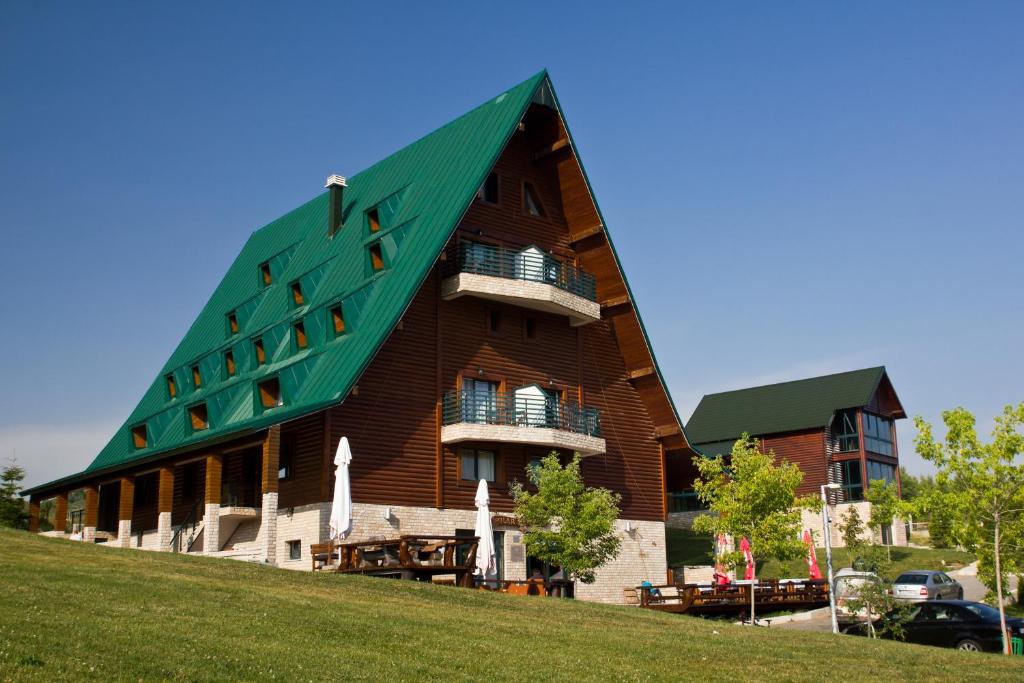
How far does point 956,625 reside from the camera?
26.8m

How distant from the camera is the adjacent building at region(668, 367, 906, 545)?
2402 inches

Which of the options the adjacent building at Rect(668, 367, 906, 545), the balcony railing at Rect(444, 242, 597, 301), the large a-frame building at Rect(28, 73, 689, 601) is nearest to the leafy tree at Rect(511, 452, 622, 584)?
the large a-frame building at Rect(28, 73, 689, 601)

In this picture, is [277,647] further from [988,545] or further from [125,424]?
[125,424]

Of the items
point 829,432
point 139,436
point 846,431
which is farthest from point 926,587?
point 139,436

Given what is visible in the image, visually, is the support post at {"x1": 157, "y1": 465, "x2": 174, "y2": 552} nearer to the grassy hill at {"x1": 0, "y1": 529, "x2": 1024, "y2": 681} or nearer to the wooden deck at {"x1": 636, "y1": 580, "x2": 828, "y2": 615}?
the grassy hill at {"x1": 0, "y1": 529, "x2": 1024, "y2": 681}

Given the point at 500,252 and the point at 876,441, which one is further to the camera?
the point at 876,441

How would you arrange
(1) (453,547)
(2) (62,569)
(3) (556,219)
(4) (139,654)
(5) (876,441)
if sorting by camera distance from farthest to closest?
(5) (876,441) → (3) (556,219) → (1) (453,547) → (2) (62,569) → (4) (139,654)

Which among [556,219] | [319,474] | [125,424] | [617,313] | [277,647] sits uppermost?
[556,219]

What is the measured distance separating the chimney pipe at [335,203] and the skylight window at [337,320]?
20.8ft

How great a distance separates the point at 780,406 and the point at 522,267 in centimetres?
3330

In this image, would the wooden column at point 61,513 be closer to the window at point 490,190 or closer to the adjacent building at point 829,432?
the window at point 490,190

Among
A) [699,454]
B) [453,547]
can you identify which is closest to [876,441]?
[699,454]

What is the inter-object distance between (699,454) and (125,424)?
77.8 feet

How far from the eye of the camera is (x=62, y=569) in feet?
67.4
